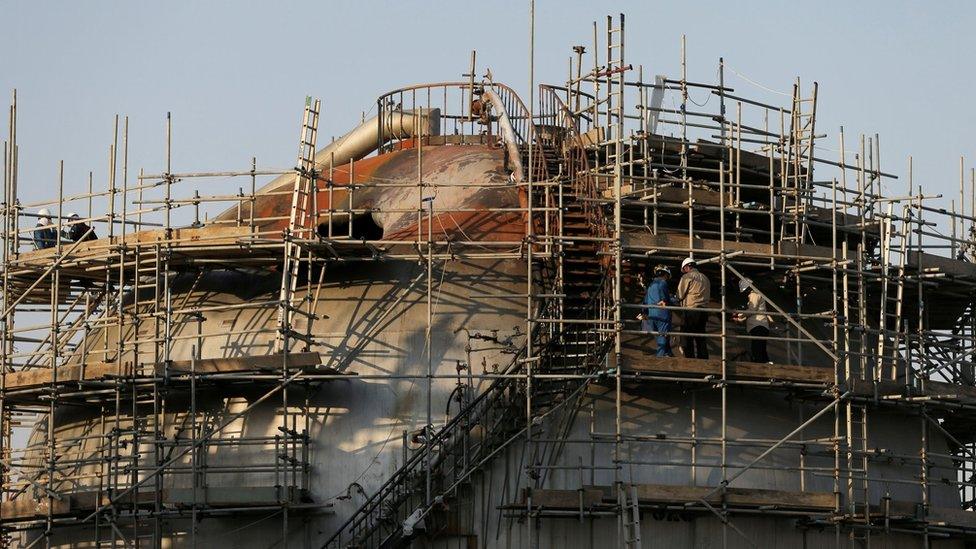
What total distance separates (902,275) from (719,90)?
507 centimetres

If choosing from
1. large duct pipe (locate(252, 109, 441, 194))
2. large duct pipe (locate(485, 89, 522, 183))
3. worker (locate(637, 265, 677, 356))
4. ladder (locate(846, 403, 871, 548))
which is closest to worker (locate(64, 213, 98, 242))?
large duct pipe (locate(252, 109, 441, 194))

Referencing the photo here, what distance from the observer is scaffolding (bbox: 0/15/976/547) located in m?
35.1

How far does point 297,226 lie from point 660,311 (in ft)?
21.7

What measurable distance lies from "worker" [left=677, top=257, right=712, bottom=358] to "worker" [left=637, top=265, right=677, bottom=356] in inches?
10.8

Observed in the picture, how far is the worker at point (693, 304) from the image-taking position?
35312 mm

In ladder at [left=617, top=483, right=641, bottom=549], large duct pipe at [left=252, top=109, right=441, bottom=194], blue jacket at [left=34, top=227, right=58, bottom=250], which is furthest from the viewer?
large duct pipe at [left=252, top=109, right=441, bottom=194]

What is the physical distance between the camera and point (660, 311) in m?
35.4

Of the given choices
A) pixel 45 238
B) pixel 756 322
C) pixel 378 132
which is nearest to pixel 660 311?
pixel 756 322

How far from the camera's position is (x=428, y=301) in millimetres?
35750

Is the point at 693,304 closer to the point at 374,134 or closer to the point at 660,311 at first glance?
the point at 660,311

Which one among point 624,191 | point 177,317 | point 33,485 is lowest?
point 33,485

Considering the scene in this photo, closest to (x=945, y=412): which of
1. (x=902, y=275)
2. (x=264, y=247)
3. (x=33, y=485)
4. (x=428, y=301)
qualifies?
(x=902, y=275)

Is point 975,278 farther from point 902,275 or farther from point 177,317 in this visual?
point 177,317

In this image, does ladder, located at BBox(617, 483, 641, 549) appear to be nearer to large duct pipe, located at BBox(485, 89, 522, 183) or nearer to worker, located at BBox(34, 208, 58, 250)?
large duct pipe, located at BBox(485, 89, 522, 183)
